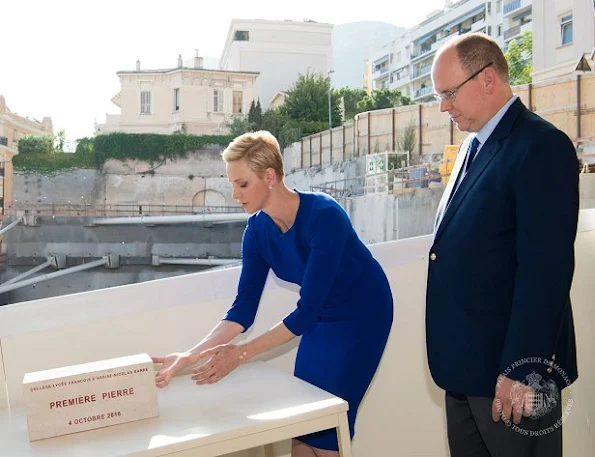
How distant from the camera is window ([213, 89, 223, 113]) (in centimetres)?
2609

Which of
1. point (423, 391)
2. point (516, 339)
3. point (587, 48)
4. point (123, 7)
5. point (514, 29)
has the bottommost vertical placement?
point (423, 391)

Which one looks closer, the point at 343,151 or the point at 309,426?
the point at 309,426

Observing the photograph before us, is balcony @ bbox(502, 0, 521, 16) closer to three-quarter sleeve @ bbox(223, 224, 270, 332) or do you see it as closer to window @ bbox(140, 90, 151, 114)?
window @ bbox(140, 90, 151, 114)

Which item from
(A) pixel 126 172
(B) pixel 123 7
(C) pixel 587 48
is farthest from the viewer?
(B) pixel 123 7

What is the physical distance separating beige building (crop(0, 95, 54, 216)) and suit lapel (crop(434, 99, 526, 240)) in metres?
23.4

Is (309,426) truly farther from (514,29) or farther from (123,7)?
(123,7)

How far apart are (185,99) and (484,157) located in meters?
26.3

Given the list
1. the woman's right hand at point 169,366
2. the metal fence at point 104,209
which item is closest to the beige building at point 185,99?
the metal fence at point 104,209

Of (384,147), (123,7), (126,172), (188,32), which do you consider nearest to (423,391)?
(384,147)

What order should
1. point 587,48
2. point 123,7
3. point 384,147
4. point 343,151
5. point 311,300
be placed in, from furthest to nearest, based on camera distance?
point 123,7 → point 343,151 → point 384,147 → point 587,48 → point 311,300

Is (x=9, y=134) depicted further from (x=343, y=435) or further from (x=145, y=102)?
(x=343, y=435)

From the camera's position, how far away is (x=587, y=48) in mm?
12859

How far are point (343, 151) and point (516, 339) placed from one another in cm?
1926

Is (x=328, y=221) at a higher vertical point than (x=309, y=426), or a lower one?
higher
